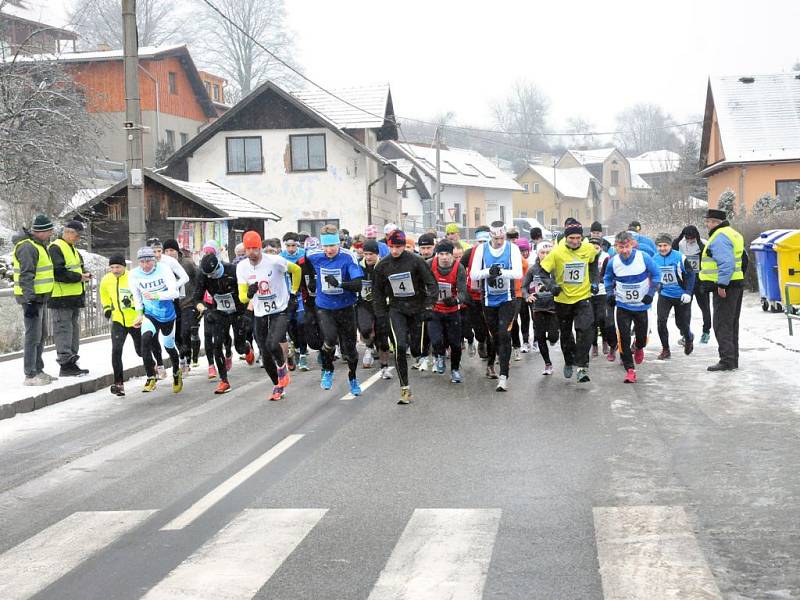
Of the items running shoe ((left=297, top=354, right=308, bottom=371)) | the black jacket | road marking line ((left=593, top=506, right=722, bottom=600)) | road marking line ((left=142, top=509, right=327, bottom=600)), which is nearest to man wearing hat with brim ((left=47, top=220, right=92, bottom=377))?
running shoe ((left=297, top=354, right=308, bottom=371))

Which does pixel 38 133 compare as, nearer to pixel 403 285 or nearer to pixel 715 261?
pixel 403 285

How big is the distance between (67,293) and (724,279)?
8.46 metres

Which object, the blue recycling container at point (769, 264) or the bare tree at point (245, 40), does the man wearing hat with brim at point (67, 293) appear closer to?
the blue recycling container at point (769, 264)

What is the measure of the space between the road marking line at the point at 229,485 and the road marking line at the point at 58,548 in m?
0.26

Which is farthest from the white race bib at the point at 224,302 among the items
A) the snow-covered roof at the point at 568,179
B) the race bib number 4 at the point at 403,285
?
the snow-covered roof at the point at 568,179

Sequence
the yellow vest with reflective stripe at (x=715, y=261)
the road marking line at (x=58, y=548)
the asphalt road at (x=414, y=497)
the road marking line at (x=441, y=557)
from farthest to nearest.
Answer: the yellow vest with reflective stripe at (x=715, y=261) → the road marking line at (x=58, y=548) → the asphalt road at (x=414, y=497) → the road marking line at (x=441, y=557)

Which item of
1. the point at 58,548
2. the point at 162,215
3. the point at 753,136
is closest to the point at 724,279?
the point at 58,548

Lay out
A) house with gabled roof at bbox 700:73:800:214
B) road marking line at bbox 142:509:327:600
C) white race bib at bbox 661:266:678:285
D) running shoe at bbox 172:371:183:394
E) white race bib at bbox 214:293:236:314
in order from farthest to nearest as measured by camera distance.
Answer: house with gabled roof at bbox 700:73:800:214
white race bib at bbox 661:266:678:285
white race bib at bbox 214:293:236:314
running shoe at bbox 172:371:183:394
road marking line at bbox 142:509:327:600

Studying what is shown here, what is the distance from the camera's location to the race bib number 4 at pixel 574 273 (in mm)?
12719

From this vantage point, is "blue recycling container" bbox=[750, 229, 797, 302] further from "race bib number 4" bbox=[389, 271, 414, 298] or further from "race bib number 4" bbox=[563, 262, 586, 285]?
"race bib number 4" bbox=[389, 271, 414, 298]

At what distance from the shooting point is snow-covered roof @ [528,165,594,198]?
103188 millimetres

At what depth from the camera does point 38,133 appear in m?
24.7

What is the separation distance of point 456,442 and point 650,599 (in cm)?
441

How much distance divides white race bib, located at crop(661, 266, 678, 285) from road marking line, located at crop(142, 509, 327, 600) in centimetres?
992
